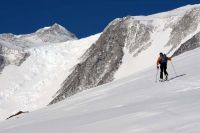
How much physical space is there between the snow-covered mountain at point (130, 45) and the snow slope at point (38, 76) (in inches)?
279

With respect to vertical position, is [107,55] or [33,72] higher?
[107,55]

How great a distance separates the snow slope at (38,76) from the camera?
428 ft

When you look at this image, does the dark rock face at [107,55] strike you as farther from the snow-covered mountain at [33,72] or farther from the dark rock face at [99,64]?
the snow-covered mountain at [33,72]


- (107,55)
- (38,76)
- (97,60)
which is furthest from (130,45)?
(38,76)

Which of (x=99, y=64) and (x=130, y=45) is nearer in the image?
(x=130, y=45)

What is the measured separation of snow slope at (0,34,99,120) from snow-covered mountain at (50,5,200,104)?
7.08m

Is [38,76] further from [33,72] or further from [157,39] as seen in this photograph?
[157,39]

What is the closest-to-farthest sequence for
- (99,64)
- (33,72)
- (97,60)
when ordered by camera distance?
(99,64)
(97,60)
(33,72)

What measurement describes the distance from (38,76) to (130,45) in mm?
31574

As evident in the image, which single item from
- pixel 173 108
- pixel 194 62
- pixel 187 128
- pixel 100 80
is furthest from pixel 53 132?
pixel 100 80

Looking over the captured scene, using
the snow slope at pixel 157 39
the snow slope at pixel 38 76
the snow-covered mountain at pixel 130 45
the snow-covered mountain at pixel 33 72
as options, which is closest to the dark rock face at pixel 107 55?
the snow-covered mountain at pixel 130 45

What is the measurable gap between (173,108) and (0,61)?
152501mm

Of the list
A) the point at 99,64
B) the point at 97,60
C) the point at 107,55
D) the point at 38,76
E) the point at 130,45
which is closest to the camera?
the point at 130,45

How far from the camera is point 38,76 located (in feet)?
480
